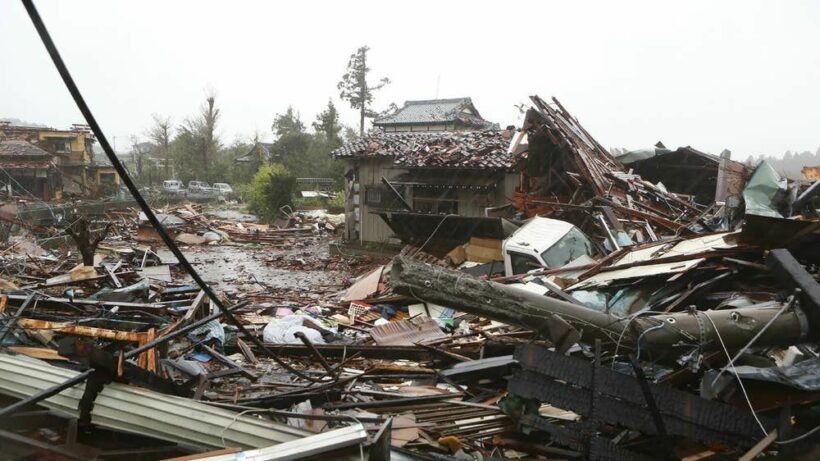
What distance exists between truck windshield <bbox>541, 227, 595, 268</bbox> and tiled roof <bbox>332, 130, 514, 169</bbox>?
561 cm

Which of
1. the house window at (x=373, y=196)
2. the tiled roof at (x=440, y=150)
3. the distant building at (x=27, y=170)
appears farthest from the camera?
the distant building at (x=27, y=170)

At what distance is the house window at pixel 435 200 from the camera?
16.8 m

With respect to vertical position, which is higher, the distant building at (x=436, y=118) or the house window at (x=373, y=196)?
the distant building at (x=436, y=118)

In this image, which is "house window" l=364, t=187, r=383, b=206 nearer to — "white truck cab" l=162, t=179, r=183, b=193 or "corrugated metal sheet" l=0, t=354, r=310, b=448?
"corrugated metal sheet" l=0, t=354, r=310, b=448

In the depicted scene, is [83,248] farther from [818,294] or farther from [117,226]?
[117,226]

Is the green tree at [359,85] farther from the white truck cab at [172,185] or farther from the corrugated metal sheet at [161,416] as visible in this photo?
the corrugated metal sheet at [161,416]

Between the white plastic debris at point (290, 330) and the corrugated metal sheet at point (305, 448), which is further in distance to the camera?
the white plastic debris at point (290, 330)

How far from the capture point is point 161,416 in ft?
10.0

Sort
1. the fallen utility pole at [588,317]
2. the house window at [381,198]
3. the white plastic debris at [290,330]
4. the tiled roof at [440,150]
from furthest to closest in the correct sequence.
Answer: the house window at [381,198], the tiled roof at [440,150], the white plastic debris at [290,330], the fallen utility pole at [588,317]

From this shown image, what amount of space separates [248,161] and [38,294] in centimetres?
3796

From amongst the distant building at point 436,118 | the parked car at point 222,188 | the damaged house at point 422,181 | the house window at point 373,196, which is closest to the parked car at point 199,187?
the parked car at point 222,188

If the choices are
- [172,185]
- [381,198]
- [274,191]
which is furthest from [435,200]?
[172,185]

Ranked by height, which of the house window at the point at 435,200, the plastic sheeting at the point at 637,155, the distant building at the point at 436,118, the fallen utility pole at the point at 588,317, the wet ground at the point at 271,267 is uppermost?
the distant building at the point at 436,118

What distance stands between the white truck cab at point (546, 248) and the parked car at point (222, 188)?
114 feet
